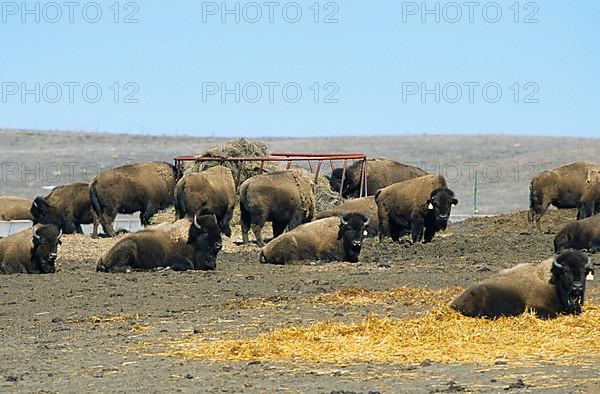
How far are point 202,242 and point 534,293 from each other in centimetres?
827

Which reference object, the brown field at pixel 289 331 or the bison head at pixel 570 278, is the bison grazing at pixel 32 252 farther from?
the bison head at pixel 570 278

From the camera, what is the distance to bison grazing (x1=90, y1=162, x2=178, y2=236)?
3056 cm

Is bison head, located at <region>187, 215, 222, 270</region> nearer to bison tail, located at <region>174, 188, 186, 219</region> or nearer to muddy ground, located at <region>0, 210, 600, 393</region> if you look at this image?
muddy ground, located at <region>0, 210, 600, 393</region>

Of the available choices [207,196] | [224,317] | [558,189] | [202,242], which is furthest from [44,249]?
[558,189]

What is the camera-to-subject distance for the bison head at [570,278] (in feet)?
44.2

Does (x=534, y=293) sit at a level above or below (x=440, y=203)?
below

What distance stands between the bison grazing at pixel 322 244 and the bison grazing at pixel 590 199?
10.1m

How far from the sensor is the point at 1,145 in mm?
87188

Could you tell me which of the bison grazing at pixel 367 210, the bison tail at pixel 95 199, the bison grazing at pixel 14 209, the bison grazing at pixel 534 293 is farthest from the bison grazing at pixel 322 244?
the bison grazing at pixel 14 209

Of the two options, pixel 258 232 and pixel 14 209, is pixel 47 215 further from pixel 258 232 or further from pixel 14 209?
pixel 258 232

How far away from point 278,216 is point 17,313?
12.1 metres

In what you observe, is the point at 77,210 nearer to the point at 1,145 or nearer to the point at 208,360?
the point at 208,360

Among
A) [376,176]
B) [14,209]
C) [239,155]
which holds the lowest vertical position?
[14,209]

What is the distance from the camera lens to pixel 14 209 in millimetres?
35281
